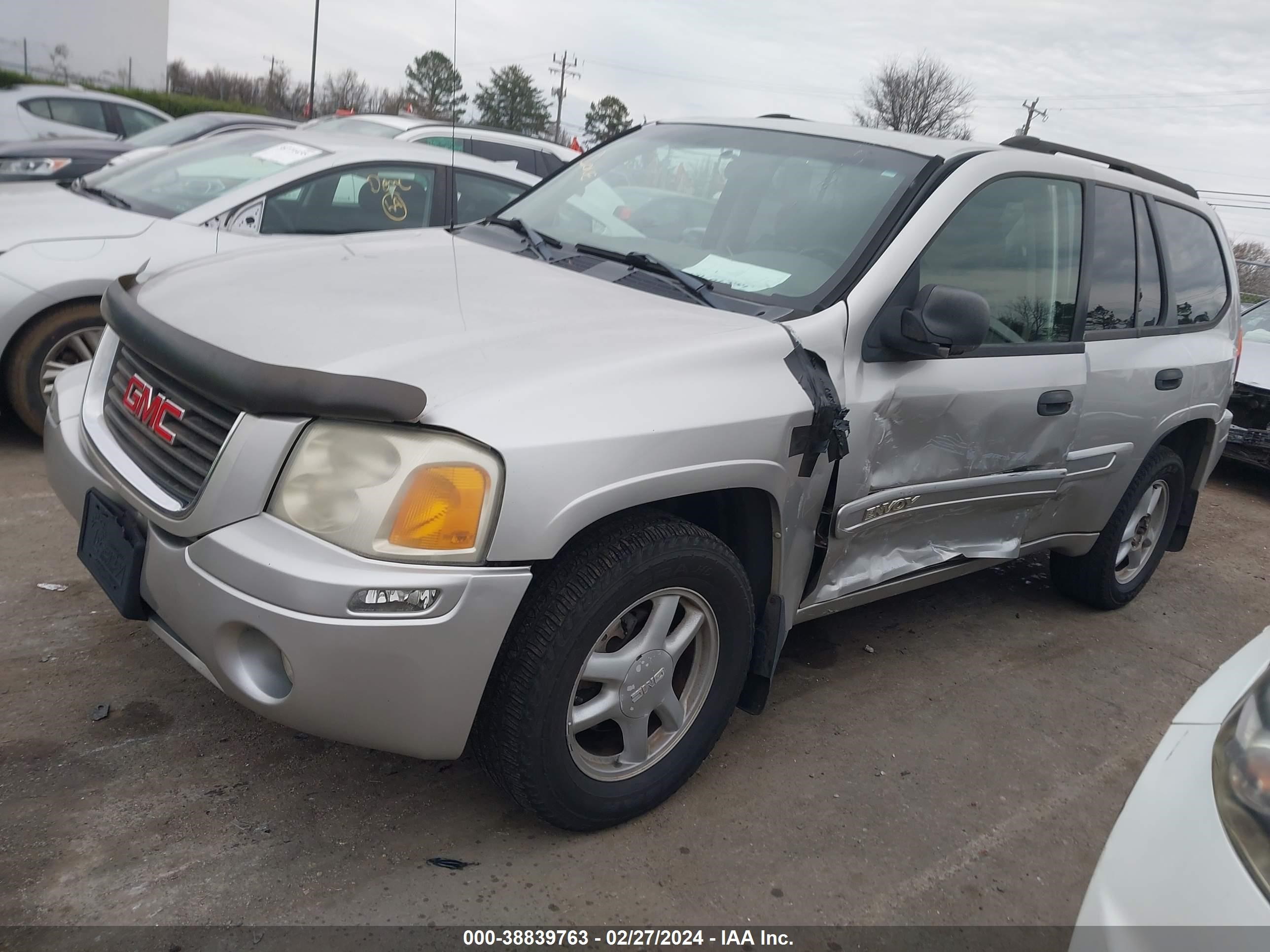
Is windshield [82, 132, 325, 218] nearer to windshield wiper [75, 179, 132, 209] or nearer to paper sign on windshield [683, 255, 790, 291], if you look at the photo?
windshield wiper [75, 179, 132, 209]

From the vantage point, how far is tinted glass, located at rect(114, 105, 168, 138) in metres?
12.4

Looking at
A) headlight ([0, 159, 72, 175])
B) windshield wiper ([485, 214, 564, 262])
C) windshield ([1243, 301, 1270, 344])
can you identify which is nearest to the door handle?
windshield wiper ([485, 214, 564, 262])

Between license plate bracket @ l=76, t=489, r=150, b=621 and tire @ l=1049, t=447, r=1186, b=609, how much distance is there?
141 inches

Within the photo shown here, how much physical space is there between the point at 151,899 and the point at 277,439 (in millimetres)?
996

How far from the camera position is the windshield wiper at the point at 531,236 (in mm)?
3211

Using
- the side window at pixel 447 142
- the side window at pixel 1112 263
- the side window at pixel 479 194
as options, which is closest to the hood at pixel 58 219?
the side window at pixel 479 194

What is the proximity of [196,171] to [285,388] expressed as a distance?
13.2 ft

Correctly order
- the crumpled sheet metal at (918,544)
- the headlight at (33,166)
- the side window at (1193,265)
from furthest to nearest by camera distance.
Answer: the headlight at (33,166)
the side window at (1193,265)
the crumpled sheet metal at (918,544)

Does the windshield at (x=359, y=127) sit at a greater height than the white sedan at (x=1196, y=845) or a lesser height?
greater

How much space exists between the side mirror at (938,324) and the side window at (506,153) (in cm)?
543

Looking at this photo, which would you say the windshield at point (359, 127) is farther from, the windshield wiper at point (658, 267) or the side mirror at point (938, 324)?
the side mirror at point (938, 324)

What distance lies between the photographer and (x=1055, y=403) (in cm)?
337

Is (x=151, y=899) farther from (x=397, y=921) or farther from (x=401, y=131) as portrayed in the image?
(x=401, y=131)

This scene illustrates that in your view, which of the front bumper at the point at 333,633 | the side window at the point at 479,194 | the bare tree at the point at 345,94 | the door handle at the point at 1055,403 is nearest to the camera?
the front bumper at the point at 333,633
